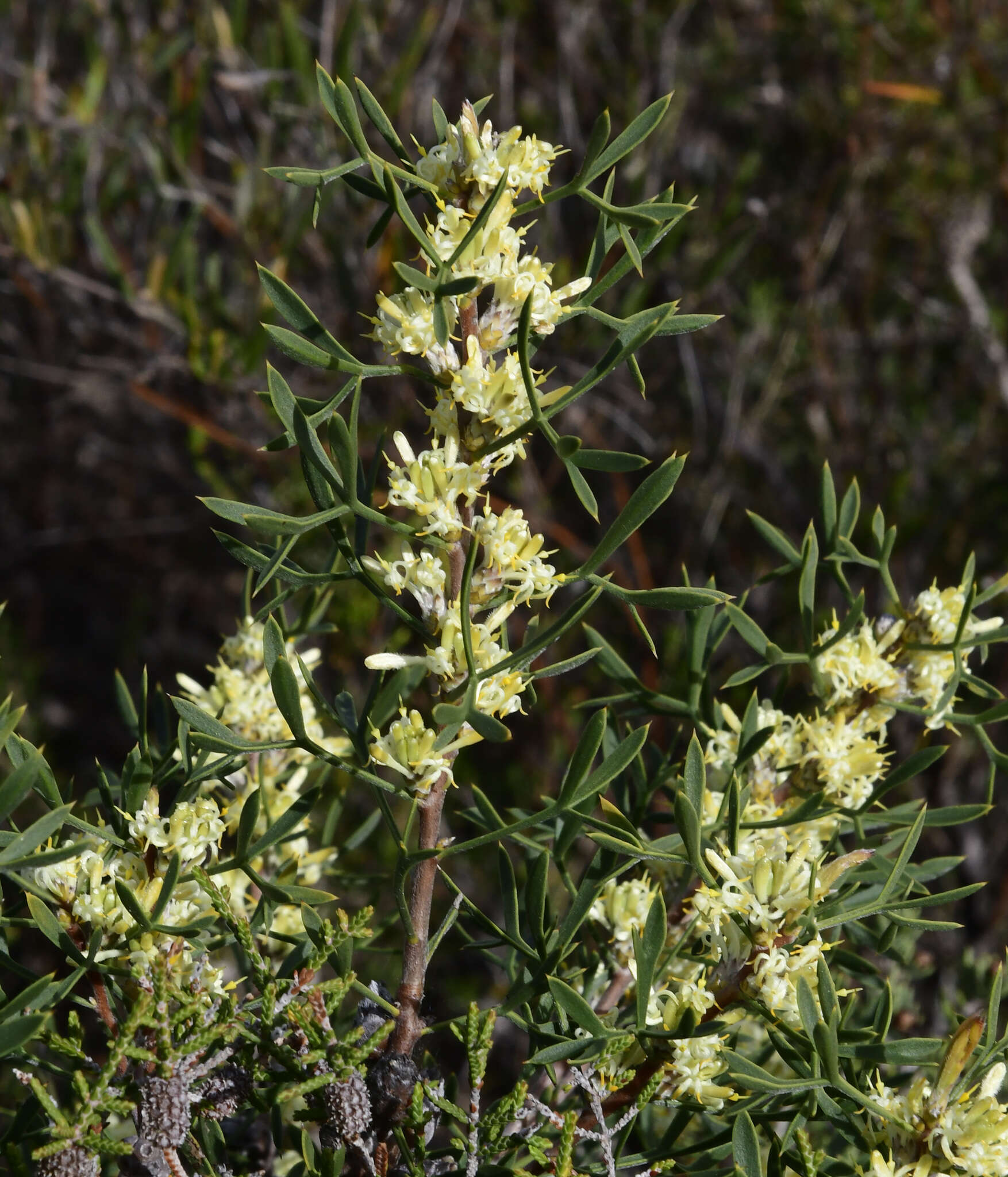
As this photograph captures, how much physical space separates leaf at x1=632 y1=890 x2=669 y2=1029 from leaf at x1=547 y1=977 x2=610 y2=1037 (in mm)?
20

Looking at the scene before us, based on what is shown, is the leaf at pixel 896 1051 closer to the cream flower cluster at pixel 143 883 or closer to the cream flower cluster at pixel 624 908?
the cream flower cluster at pixel 624 908

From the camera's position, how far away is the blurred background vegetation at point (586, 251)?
1472 mm

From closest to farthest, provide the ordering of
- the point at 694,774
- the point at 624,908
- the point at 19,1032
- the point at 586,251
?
the point at 19,1032, the point at 694,774, the point at 624,908, the point at 586,251

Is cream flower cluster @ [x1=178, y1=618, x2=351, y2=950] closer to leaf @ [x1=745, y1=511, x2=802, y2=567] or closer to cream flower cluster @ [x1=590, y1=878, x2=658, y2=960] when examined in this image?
cream flower cluster @ [x1=590, y1=878, x2=658, y2=960]

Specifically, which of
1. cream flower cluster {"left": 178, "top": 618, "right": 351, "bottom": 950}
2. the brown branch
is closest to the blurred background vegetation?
cream flower cluster {"left": 178, "top": 618, "right": 351, "bottom": 950}

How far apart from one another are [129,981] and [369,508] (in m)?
0.25

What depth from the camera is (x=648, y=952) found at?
45cm

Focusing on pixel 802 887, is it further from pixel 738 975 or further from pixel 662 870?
pixel 662 870

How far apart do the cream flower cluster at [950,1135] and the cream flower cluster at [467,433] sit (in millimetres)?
260

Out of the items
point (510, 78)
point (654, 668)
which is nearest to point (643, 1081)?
point (654, 668)

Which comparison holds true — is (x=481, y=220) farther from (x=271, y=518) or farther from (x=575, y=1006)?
(x=575, y=1006)

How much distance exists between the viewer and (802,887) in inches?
19.0

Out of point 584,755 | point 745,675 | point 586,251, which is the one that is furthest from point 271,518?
point 586,251

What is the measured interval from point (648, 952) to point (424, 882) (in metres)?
0.11
